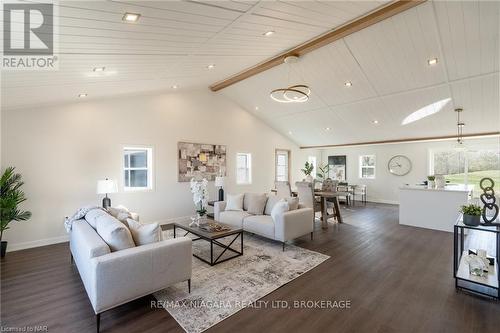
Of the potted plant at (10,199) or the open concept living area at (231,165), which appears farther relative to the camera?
the potted plant at (10,199)

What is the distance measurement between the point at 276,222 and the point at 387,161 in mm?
7259

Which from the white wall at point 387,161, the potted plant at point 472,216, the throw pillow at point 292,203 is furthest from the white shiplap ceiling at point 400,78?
the throw pillow at point 292,203

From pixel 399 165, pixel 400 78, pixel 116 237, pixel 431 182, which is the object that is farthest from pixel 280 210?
pixel 399 165

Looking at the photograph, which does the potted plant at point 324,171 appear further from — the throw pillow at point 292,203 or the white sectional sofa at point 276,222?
the throw pillow at point 292,203

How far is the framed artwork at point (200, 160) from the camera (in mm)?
6167

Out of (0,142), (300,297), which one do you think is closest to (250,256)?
(300,297)

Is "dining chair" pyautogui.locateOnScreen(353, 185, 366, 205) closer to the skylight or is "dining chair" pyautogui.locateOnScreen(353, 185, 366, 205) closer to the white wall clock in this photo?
the white wall clock

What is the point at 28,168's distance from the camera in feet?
13.4

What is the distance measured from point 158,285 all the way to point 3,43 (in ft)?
8.38

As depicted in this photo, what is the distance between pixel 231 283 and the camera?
9.44ft

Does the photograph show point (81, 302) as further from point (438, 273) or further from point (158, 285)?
point (438, 273)

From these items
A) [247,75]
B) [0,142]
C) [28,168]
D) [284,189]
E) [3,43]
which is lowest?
[284,189]

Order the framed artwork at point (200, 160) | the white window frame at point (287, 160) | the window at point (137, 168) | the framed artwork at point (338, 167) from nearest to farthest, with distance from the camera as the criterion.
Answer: the window at point (137, 168) → the framed artwork at point (200, 160) → the white window frame at point (287, 160) → the framed artwork at point (338, 167)

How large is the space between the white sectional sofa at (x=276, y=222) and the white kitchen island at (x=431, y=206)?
3064 millimetres
